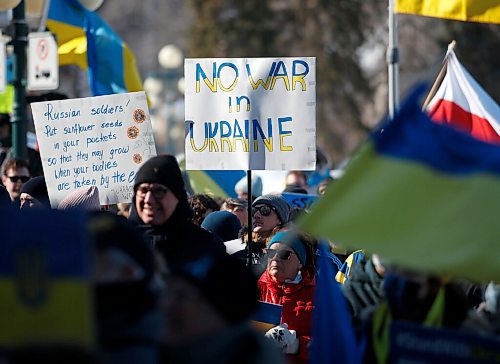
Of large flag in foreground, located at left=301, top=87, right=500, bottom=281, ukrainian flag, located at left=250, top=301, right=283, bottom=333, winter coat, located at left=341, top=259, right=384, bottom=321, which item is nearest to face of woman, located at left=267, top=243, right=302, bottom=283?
ukrainian flag, located at left=250, top=301, right=283, bottom=333

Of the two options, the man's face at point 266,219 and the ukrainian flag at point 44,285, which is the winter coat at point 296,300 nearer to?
the man's face at point 266,219

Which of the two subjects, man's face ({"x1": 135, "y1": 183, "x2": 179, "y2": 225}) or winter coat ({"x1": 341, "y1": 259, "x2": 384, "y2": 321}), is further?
man's face ({"x1": 135, "y1": 183, "x2": 179, "y2": 225})

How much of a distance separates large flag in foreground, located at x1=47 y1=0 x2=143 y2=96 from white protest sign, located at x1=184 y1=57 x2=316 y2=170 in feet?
13.2

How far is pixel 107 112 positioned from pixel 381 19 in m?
30.6

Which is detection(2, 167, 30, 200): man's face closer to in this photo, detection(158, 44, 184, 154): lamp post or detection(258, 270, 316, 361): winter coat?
detection(258, 270, 316, 361): winter coat

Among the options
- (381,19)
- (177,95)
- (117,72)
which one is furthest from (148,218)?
(177,95)

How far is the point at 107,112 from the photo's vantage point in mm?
9312

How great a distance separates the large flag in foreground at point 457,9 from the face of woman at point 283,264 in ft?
10.8

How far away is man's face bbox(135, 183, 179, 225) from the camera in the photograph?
265 inches

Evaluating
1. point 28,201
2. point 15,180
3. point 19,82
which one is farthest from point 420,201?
→ point 19,82

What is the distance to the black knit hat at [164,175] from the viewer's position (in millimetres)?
6820

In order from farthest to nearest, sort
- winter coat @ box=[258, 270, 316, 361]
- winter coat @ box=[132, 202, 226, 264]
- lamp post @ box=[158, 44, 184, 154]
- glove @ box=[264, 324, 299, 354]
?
lamp post @ box=[158, 44, 184, 154]
winter coat @ box=[258, 270, 316, 361]
glove @ box=[264, 324, 299, 354]
winter coat @ box=[132, 202, 226, 264]

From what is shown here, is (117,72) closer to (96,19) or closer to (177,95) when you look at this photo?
(96,19)

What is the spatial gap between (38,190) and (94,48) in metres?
4.08
